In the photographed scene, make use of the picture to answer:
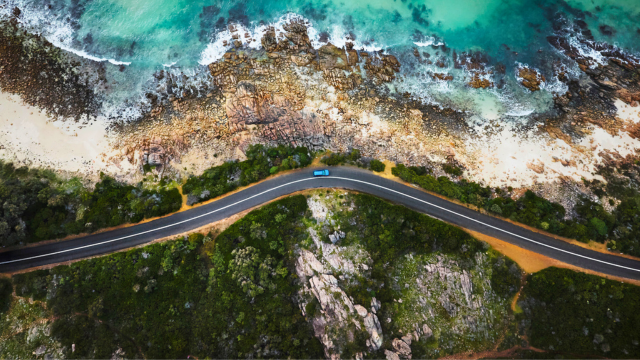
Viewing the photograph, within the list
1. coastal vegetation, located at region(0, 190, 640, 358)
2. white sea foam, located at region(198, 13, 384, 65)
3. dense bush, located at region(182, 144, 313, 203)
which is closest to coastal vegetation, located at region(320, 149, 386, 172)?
dense bush, located at region(182, 144, 313, 203)

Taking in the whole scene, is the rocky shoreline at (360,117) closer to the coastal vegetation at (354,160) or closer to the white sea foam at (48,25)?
the coastal vegetation at (354,160)

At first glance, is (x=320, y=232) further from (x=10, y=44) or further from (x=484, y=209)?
(x=10, y=44)

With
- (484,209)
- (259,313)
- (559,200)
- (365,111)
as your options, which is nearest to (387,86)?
(365,111)

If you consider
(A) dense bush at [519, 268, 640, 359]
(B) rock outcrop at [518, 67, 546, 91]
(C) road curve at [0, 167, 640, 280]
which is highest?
(B) rock outcrop at [518, 67, 546, 91]

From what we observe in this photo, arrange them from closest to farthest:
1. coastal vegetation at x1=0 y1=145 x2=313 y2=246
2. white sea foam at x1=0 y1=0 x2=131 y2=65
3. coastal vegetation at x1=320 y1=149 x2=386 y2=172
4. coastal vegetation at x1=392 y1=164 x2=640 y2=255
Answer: coastal vegetation at x1=0 y1=145 x2=313 y2=246 → coastal vegetation at x1=392 y1=164 x2=640 y2=255 → coastal vegetation at x1=320 y1=149 x2=386 y2=172 → white sea foam at x1=0 y1=0 x2=131 y2=65

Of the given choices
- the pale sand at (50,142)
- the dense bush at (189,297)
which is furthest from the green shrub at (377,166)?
the pale sand at (50,142)

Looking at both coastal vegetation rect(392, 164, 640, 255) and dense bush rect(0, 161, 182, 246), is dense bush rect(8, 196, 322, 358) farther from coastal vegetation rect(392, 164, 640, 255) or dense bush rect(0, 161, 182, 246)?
coastal vegetation rect(392, 164, 640, 255)
